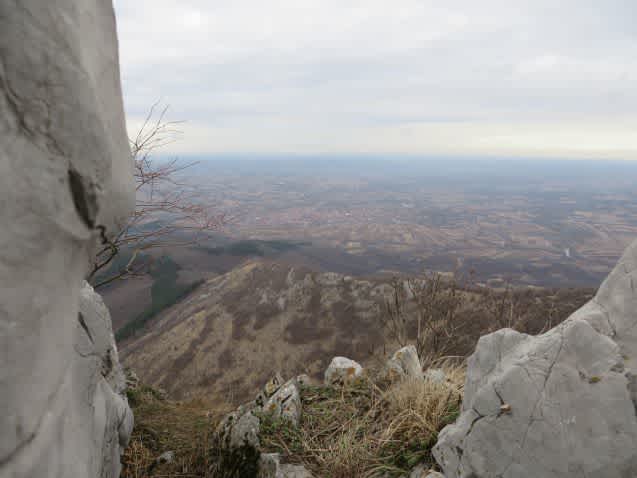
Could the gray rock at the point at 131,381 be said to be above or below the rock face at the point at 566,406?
below

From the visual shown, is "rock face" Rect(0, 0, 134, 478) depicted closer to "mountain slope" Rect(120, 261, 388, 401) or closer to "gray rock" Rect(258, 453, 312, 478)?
"gray rock" Rect(258, 453, 312, 478)

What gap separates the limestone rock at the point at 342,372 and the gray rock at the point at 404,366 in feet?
2.00

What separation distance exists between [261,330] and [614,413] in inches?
2082

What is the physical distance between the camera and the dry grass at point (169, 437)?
430 cm

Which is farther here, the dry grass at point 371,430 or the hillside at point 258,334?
the hillside at point 258,334

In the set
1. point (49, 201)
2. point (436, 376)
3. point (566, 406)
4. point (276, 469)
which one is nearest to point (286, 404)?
point (276, 469)

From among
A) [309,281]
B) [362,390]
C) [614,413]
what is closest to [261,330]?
[309,281]

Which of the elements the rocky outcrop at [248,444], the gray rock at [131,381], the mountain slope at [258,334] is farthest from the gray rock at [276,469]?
the mountain slope at [258,334]

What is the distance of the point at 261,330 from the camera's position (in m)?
52.7

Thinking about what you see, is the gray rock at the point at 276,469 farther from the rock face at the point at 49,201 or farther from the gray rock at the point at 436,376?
the gray rock at the point at 436,376

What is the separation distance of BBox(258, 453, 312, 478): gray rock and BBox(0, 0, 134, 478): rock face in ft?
7.20

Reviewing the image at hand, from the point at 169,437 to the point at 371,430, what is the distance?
3156 millimetres

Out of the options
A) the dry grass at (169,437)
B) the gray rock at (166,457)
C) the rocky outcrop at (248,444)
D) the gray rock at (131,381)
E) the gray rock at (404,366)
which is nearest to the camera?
the rocky outcrop at (248,444)

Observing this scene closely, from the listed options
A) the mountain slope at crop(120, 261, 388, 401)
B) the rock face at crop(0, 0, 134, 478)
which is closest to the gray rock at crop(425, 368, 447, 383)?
the rock face at crop(0, 0, 134, 478)
